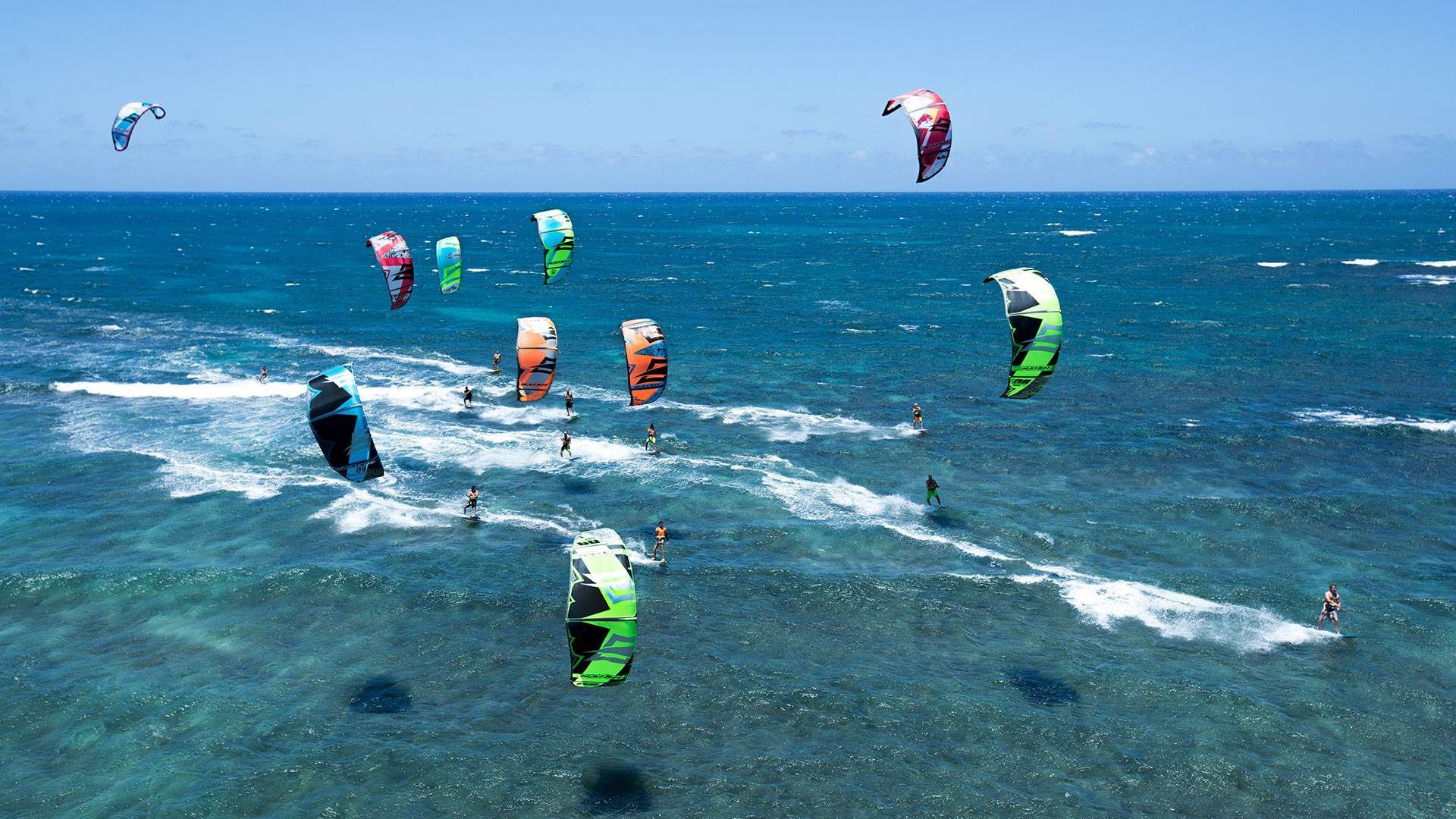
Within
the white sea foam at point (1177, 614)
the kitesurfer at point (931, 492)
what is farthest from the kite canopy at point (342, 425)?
the white sea foam at point (1177, 614)

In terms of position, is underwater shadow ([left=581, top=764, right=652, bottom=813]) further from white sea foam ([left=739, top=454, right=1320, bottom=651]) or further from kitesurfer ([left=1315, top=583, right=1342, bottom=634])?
kitesurfer ([left=1315, top=583, right=1342, bottom=634])

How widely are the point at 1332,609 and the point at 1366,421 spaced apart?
27324mm

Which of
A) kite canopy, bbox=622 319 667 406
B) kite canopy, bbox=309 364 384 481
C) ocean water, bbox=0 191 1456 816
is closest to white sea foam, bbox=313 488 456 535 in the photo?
ocean water, bbox=0 191 1456 816

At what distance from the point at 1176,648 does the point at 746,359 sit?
4408 cm

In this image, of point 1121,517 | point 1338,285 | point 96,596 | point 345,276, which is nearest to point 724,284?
point 345,276

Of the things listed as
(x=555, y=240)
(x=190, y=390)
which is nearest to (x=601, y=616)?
(x=555, y=240)

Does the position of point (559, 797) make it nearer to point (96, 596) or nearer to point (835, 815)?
point (835, 815)

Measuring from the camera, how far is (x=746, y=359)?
7025 centimetres

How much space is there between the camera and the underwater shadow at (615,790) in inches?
886

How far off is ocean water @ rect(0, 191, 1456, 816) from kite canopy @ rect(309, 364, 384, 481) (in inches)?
195

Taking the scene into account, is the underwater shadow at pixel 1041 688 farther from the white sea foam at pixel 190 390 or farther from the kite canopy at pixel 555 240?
the white sea foam at pixel 190 390

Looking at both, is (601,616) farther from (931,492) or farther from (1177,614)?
(931,492)

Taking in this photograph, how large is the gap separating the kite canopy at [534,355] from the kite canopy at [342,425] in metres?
10.7

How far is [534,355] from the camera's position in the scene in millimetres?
40625
